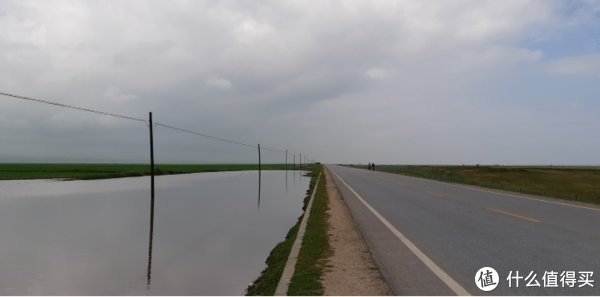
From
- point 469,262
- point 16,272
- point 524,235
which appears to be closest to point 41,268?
point 16,272

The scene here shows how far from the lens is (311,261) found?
8938mm

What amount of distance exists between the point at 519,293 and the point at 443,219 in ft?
28.0

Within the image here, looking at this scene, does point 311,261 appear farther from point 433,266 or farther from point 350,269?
point 433,266

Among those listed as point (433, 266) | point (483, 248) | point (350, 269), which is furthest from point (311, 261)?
point (483, 248)

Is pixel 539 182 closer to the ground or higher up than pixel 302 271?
Answer: higher up

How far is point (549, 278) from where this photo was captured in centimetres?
715

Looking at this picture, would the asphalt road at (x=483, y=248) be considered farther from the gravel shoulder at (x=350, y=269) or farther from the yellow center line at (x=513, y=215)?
the gravel shoulder at (x=350, y=269)

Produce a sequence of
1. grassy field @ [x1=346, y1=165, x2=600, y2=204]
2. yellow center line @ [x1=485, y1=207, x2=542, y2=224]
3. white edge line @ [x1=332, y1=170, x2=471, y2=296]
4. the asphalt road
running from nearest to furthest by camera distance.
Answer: white edge line @ [x1=332, y1=170, x2=471, y2=296], the asphalt road, yellow center line @ [x1=485, y1=207, x2=542, y2=224], grassy field @ [x1=346, y1=165, x2=600, y2=204]

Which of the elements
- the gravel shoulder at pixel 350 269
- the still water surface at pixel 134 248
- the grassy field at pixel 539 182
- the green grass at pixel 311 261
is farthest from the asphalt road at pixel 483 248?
the grassy field at pixel 539 182

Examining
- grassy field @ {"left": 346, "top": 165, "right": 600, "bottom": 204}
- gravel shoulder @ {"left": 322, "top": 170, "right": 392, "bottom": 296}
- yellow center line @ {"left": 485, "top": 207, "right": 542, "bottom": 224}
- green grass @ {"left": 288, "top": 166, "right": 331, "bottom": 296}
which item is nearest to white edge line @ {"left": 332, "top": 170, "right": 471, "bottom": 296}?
gravel shoulder @ {"left": 322, "top": 170, "right": 392, "bottom": 296}

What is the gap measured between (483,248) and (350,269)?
3.20 metres

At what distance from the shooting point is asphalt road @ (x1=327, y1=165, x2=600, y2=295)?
6.93m

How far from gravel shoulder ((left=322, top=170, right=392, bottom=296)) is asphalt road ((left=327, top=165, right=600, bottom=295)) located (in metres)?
0.21

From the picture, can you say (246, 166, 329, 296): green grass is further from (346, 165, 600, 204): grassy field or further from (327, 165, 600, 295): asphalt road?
(346, 165, 600, 204): grassy field
